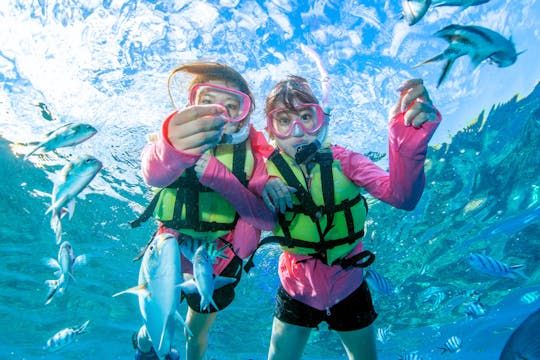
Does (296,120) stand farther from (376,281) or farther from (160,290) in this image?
(376,281)

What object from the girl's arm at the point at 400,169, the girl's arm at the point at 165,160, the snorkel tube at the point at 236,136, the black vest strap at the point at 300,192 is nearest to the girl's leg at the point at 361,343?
the black vest strap at the point at 300,192

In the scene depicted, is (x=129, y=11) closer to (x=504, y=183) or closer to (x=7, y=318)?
(x=504, y=183)

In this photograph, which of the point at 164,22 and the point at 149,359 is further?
the point at 164,22

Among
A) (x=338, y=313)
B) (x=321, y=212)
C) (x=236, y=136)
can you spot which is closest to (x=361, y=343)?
(x=338, y=313)

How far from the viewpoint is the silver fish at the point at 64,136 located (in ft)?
9.75

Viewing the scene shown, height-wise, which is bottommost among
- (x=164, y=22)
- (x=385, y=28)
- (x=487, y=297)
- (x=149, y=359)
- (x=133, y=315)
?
(x=133, y=315)

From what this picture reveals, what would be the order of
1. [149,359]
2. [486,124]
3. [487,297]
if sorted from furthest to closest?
1. [487,297]
2. [486,124]
3. [149,359]

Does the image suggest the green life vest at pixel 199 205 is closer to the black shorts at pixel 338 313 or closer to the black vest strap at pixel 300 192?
the black vest strap at pixel 300 192

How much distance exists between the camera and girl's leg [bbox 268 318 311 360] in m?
4.22

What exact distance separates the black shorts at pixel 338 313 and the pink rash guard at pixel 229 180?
99 centimetres

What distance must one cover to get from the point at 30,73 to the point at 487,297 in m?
26.0

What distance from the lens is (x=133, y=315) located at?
22.7 metres

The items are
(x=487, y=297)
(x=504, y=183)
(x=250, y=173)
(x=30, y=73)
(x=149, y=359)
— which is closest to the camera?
(x=250, y=173)

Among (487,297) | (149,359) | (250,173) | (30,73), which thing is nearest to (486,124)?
(250,173)
